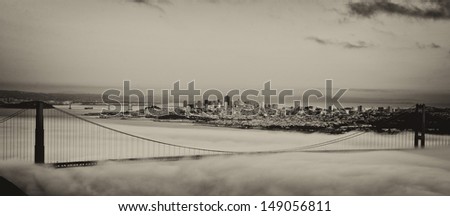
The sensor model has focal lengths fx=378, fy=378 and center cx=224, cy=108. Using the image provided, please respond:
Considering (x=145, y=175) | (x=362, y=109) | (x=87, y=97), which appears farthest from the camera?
(x=362, y=109)

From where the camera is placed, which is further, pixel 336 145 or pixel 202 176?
pixel 336 145

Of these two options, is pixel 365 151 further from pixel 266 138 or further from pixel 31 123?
pixel 31 123

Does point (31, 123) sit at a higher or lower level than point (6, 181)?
higher

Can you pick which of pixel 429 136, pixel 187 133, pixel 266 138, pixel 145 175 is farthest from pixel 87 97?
pixel 429 136

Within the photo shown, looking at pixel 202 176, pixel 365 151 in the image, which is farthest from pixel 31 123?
pixel 365 151

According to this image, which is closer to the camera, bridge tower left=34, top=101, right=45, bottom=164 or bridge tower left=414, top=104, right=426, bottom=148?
bridge tower left=34, top=101, right=45, bottom=164

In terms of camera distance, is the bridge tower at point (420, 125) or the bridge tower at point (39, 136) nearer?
the bridge tower at point (39, 136)

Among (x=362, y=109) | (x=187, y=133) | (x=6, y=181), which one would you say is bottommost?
(x=6, y=181)

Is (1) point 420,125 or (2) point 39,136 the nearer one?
(2) point 39,136
